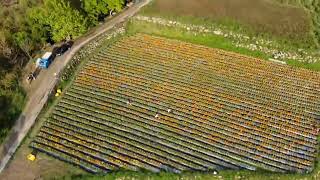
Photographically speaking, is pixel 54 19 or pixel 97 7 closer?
pixel 54 19

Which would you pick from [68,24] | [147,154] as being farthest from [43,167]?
[68,24]

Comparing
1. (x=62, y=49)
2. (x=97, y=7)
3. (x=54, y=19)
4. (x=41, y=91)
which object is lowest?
(x=41, y=91)

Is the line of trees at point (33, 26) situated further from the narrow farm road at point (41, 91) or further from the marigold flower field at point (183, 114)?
the marigold flower field at point (183, 114)

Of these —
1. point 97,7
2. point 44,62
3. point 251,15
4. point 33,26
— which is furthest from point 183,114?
point 33,26

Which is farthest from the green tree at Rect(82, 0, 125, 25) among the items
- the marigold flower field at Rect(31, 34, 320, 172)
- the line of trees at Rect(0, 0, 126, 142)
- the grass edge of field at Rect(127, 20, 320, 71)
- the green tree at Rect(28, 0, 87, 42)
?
the marigold flower field at Rect(31, 34, 320, 172)

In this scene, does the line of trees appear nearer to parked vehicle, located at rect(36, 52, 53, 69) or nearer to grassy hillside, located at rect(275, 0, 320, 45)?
parked vehicle, located at rect(36, 52, 53, 69)

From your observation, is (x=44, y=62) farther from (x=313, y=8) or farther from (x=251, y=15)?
(x=313, y=8)
